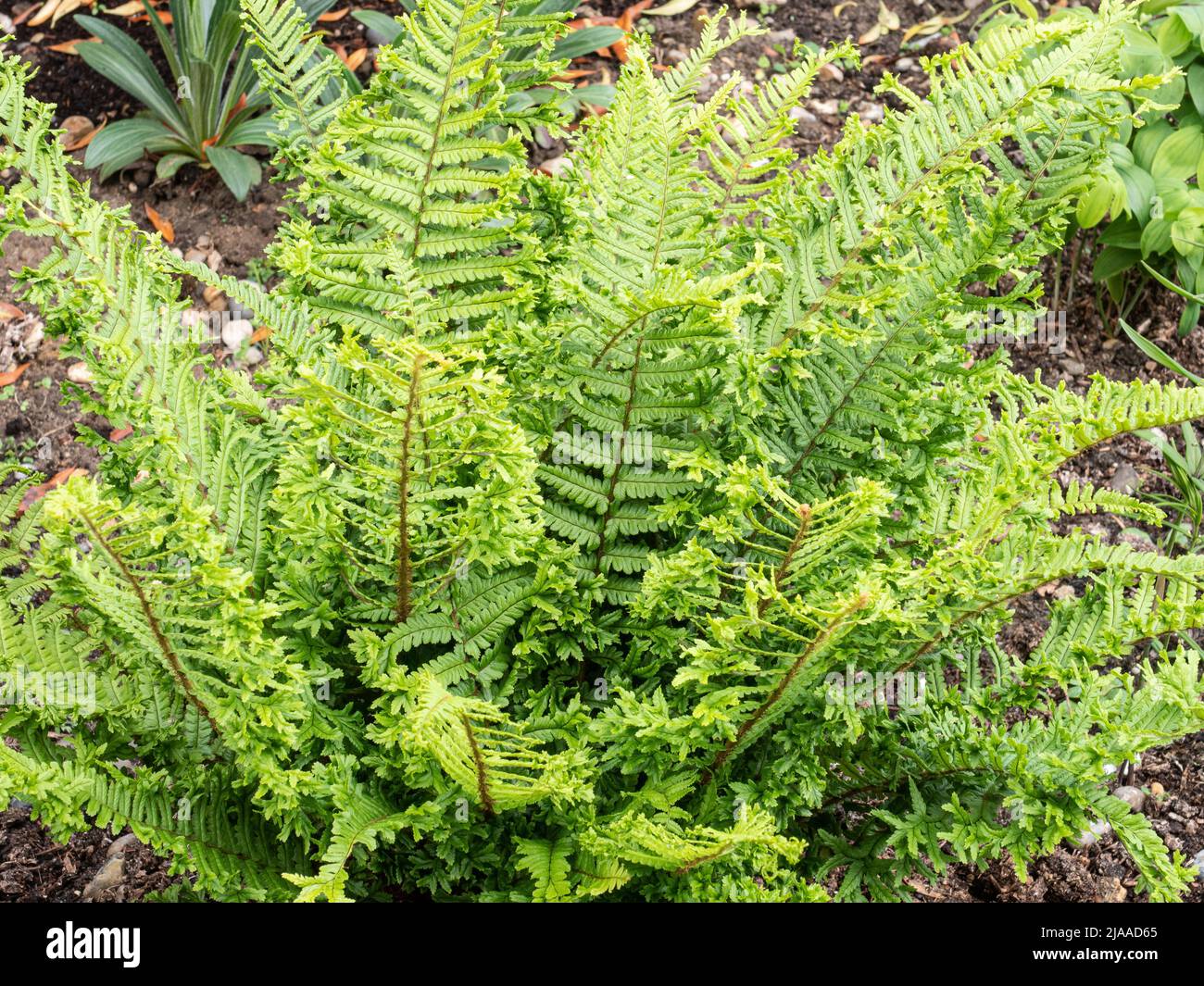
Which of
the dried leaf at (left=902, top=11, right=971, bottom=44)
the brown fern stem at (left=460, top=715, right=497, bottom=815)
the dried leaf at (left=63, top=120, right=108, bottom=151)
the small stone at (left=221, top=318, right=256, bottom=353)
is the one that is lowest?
the brown fern stem at (left=460, top=715, right=497, bottom=815)

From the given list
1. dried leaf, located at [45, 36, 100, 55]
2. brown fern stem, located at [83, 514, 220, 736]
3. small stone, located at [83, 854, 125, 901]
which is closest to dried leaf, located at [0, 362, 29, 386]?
dried leaf, located at [45, 36, 100, 55]

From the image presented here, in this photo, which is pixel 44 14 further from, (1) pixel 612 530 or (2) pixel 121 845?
(1) pixel 612 530

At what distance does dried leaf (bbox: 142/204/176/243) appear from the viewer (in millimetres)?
4407

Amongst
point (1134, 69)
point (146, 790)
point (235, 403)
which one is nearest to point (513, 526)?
point (235, 403)

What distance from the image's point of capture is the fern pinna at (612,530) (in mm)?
2074

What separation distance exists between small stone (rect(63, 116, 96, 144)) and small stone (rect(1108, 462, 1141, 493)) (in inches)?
157

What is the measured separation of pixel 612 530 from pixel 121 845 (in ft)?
5.45

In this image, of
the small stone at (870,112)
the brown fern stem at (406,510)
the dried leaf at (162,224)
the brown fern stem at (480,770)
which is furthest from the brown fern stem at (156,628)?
the small stone at (870,112)

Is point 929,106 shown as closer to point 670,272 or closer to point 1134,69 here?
point 670,272

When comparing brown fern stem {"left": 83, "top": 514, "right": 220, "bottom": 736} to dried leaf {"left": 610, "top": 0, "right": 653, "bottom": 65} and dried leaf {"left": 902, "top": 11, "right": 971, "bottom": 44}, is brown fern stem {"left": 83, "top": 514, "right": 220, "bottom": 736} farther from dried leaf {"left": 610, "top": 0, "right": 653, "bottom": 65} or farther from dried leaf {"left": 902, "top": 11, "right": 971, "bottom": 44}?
dried leaf {"left": 902, "top": 11, "right": 971, "bottom": 44}

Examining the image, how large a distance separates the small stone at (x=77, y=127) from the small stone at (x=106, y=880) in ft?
9.50

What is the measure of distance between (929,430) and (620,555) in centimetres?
68

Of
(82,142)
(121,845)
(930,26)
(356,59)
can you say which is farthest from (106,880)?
(930,26)

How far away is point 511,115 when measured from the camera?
8.04ft
